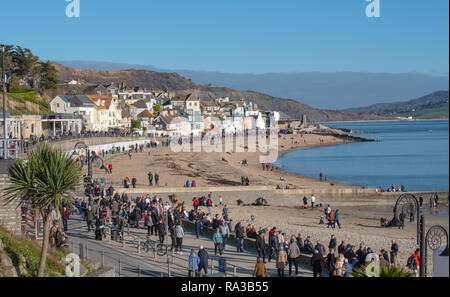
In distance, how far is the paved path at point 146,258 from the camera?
13680 mm

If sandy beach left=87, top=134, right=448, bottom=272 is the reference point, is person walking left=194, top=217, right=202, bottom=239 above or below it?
above

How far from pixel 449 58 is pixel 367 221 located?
23.2m

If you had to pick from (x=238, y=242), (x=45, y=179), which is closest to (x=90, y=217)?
(x=238, y=242)

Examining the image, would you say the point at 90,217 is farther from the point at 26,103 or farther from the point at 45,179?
the point at 26,103

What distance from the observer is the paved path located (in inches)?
539

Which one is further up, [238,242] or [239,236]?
[239,236]

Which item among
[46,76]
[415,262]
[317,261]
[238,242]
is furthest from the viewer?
[46,76]

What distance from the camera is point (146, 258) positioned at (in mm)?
15164

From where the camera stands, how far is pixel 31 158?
40.8 ft

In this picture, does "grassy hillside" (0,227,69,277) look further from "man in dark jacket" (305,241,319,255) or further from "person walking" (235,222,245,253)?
"man in dark jacket" (305,241,319,255)

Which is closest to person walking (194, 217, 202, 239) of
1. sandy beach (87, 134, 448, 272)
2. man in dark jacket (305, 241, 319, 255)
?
man in dark jacket (305, 241, 319, 255)

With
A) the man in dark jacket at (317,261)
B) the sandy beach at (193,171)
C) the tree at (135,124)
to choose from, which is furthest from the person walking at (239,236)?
the tree at (135,124)

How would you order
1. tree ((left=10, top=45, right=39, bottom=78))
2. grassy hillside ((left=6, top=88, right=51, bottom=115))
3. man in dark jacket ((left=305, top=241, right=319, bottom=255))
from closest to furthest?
man in dark jacket ((left=305, top=241, right=319, bottom=255)) → grassy hillside ((left=6, top=88, right=51, bottom=115)) → tree ((left=10, top=45, right=39, bottom=78))

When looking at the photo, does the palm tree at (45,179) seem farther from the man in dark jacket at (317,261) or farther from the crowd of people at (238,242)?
the man in dark jacket at (317,261)
